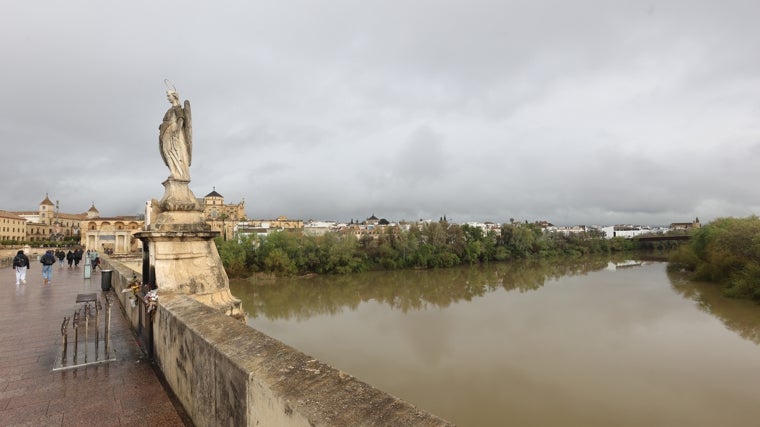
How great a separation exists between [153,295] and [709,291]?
35298mm

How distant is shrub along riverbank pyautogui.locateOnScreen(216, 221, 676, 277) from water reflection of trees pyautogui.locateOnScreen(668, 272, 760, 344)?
79.0ft

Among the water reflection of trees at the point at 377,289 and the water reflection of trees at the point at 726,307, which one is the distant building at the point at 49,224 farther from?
the water reflection of trees at the point at 726,307

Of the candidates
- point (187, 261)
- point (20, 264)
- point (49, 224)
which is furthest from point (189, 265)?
point (49, 224)

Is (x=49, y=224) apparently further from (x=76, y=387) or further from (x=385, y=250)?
(x=76, y=387)

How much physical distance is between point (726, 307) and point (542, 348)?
606 inches

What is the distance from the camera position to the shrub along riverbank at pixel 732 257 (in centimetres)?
2359

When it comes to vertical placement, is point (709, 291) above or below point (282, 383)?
below

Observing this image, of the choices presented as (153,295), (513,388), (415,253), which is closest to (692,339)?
(513,388)

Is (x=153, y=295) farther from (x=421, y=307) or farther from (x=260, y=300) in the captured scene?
(x=260, y=300)

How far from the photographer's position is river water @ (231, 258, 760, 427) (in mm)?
10039

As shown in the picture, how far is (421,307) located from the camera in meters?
24.0

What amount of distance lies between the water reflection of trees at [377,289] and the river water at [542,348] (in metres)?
0.23

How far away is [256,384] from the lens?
1.70 m

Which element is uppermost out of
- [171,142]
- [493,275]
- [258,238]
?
[171,142]
